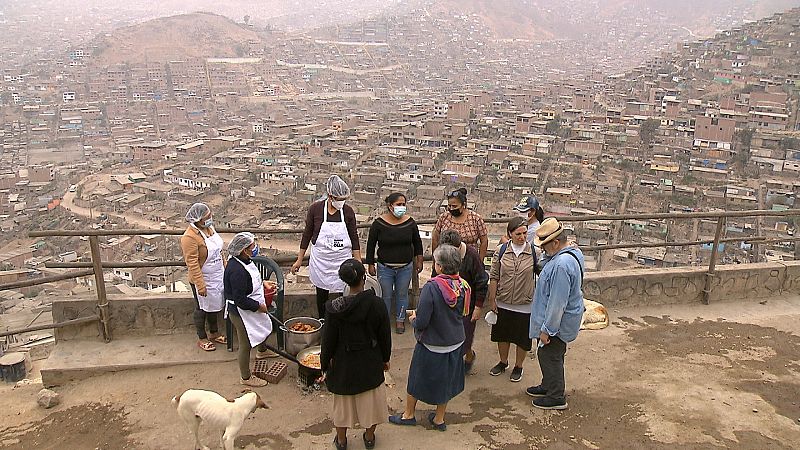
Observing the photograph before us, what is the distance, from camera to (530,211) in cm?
388

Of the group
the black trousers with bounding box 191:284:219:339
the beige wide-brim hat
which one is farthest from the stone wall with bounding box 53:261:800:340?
the beige wide-brim hat

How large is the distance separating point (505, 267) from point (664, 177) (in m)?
29.0

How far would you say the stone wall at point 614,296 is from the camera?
4.43 metres

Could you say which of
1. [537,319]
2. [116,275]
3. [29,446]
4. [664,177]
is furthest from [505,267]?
[664,177]

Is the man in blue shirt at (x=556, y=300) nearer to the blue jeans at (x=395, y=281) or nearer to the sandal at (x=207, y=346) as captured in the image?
the blue jeans at (x=395, y=281)

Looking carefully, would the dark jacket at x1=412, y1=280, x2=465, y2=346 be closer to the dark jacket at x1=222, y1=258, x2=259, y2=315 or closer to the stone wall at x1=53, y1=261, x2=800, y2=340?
the dark jacket at x1=222, y1=258, x2=259, y2=315

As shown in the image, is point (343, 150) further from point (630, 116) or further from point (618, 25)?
point (618, 25)


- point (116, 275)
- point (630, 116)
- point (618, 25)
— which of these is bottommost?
point (116, 275)

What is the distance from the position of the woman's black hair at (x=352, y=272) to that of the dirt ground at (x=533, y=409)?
101 cm

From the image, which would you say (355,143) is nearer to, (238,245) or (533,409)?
(238,245)

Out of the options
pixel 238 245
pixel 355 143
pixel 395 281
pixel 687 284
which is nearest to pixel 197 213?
pixel 238 245

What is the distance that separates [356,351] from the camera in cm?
288

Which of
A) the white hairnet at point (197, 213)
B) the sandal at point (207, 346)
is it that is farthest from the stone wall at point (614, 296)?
the white hairnet at point (197, 213)

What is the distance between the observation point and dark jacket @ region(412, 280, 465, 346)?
3023 millimetres
